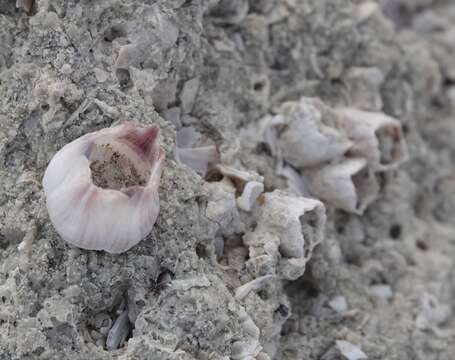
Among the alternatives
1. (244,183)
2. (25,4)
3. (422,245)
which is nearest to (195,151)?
(244,183)

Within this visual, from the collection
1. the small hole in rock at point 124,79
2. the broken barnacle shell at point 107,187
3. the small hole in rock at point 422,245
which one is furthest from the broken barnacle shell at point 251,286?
the small hole in rock at point 422,245

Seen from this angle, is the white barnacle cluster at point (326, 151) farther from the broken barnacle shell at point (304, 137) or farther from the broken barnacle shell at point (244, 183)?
the broken barnacle shell at point (244, 183)

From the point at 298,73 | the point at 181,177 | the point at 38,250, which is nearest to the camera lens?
the point at 38,250

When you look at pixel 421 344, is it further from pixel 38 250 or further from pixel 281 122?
pixel 38 250

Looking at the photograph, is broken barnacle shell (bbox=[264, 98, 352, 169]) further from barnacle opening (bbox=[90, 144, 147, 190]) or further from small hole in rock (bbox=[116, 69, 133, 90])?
barnacle opening (bbox=[90, 144, 147, 190])

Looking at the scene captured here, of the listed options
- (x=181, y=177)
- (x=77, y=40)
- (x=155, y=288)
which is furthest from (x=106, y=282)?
(x=77, y=40)

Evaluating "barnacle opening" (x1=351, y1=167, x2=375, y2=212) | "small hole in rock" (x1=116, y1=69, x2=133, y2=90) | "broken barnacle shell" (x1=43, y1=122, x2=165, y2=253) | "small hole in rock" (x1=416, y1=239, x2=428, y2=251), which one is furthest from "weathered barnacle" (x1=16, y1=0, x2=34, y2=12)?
"small hole in rock" (x1=416, y1=239, x2=428, y2=251)
